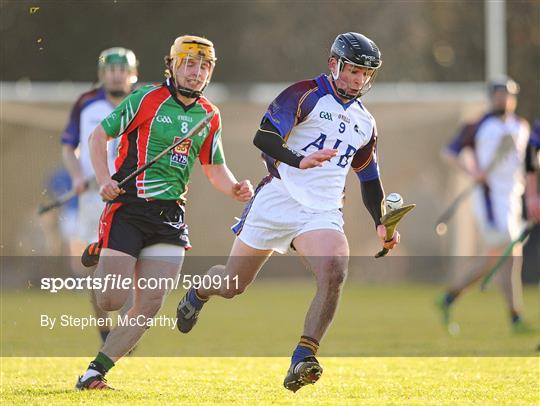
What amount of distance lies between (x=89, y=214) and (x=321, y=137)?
4.01 metres

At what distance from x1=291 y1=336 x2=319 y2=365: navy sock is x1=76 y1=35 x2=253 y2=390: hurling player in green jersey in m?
0.94

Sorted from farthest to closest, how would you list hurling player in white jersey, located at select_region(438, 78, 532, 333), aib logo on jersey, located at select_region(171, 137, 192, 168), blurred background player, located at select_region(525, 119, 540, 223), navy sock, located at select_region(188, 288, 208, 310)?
hurling player in white jersey, located at select_region(438, 78, 532, 333), blurred background player, located at select_region(525, 119, 540, 223), navy sock, located at select_region(188, 288, 208, 310), aib logo on jersey, located at select_region(171, 137, 192, 168)

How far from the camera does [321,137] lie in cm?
700

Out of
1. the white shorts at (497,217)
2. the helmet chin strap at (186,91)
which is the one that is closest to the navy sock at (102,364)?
the helmet chin strap at (186,91)

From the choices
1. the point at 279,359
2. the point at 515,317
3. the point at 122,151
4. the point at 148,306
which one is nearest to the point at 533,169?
the point at 515,317

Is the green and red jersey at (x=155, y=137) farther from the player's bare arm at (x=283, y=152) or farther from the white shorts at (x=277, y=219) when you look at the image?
the player's bare arm at (x=283, y=152)

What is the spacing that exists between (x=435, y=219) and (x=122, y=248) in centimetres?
1298

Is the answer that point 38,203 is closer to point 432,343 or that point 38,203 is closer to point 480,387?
point 432,343

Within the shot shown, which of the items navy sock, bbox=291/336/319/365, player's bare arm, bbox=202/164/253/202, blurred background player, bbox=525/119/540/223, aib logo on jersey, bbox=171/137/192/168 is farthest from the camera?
blurred background player, bbox=525/119/540/223

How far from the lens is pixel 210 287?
7.74 m

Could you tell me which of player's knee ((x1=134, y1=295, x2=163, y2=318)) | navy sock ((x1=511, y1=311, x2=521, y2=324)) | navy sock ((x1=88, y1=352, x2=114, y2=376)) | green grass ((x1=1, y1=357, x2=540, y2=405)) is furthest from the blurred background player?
navy sock ((x1=88, y1=352, x2=114, y2=376))

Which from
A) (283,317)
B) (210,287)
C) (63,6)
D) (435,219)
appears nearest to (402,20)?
(435,219)

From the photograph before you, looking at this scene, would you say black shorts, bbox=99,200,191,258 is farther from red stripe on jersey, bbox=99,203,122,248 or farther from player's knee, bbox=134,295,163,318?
player's knee, bbox=134,295,163,318

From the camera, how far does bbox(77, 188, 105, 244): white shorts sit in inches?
410
